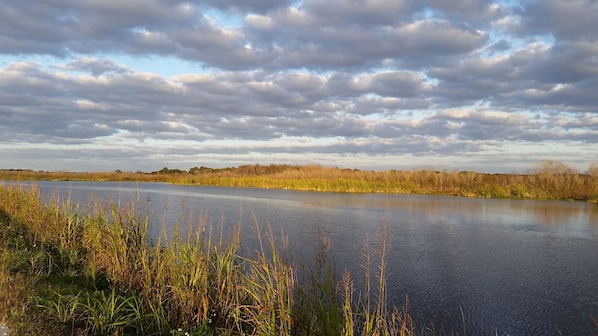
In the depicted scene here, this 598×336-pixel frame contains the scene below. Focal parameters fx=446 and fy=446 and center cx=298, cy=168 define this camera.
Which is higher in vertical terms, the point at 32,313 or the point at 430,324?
the point at 32,313

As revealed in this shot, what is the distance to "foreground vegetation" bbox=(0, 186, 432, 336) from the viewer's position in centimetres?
401

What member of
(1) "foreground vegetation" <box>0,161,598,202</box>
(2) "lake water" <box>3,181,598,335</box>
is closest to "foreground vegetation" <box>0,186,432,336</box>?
(2) "lake water" <box>3,181,598,335</box>

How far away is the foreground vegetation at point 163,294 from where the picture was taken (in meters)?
4.01

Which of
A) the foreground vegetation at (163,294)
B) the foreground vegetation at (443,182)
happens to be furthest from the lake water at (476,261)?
the foreground vegetation at (443,182)

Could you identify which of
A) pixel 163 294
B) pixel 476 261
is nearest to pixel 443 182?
pixel 476 261

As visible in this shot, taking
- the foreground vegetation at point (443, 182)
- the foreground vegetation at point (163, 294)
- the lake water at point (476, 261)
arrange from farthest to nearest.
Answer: the foreground vegetation at point (443, 182)
the lake water at point (476, 261)
the foreground vegetation at point (163, 294)

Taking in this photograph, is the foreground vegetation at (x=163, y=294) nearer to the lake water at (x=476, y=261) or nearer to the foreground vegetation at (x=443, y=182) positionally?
the lake water at (x=476, y=261)

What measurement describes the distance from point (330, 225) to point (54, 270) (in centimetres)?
788

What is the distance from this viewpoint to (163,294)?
479 cm

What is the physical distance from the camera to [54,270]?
19.6 feet

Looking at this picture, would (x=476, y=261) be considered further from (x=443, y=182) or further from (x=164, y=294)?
(x=443, y=182)

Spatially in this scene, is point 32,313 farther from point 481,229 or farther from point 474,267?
point 481,229

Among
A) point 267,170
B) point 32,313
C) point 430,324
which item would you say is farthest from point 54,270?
point 267,170

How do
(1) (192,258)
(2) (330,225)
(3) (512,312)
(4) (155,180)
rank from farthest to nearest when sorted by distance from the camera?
(4) (155,180)
(2) (330,225)
(3) (512,312)
(1) (192,258)
